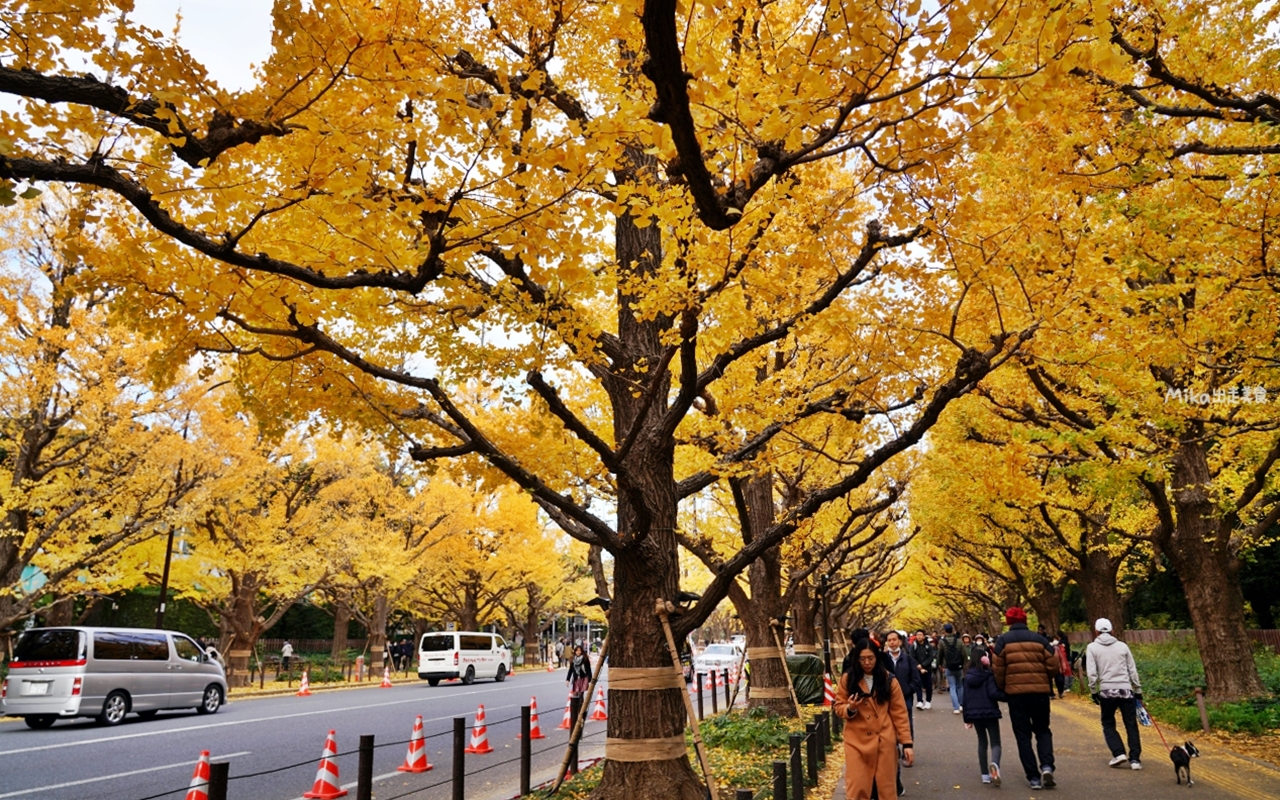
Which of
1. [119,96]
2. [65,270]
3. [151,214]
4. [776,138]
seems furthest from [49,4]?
[65,270]

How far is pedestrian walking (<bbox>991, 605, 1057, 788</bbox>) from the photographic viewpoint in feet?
26.1

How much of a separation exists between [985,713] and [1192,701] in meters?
8.70

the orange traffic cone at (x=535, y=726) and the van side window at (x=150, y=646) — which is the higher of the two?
the van side window at (x=150, y=646)

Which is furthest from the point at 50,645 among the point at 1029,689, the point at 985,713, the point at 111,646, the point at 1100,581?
the point at 1100,581

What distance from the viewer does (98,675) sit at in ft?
46.4

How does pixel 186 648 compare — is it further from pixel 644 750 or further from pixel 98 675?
pixel 644 750

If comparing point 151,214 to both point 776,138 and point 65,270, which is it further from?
point 65,270

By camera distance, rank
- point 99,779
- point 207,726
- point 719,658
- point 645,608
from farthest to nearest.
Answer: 1. point 719,658
2. point 207,726
3. point 99,779
4. point 645,608

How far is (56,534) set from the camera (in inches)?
685

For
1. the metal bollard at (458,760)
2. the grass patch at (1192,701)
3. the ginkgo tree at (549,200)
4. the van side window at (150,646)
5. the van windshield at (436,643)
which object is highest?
the ginkgo tree at (549,200)

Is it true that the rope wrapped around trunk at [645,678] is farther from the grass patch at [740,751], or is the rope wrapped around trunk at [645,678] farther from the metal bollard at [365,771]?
the metal bollard at [365,771]

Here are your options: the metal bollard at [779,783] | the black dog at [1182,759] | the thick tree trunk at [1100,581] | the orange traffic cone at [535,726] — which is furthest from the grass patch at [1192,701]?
the orange traffic cone at [535,726]

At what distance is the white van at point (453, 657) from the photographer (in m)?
28.8

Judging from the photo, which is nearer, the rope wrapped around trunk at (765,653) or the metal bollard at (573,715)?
the metal bollard at (573,715)
